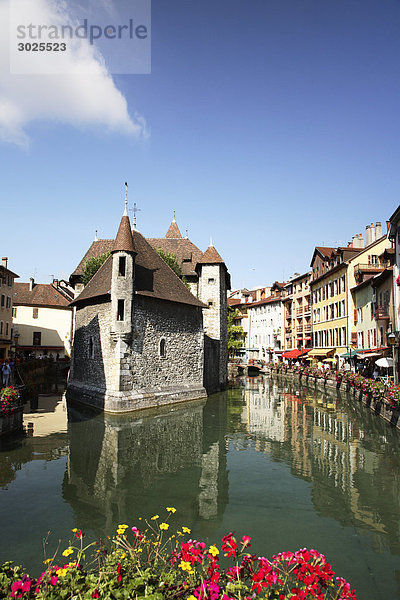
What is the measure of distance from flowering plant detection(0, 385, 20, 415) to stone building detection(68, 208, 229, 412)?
20.0 feet

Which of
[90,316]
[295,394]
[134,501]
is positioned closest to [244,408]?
[295,394]

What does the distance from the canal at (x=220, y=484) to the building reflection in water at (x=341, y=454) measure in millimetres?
44

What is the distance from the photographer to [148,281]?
2306cm

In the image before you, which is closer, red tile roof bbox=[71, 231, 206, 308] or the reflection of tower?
the reflection of tower

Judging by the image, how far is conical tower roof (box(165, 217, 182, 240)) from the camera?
39281 mm

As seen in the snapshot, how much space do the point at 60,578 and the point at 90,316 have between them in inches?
824

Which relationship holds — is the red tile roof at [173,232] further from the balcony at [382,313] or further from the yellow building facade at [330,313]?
the balcony at [382,313]

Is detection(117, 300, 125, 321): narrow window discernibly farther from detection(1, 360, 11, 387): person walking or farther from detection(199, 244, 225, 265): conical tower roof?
detection(199, 244, 225, 265): conical tower roof

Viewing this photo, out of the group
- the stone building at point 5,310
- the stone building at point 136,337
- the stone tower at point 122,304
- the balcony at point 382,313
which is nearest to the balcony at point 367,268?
the balcony at point 382,313

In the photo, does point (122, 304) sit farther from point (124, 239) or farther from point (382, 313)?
point (382, 313)

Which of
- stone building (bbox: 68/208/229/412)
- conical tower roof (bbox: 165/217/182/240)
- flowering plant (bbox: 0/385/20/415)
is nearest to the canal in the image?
flowering plant (bbox: 0/385/20/415)

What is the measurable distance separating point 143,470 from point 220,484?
2.31 m

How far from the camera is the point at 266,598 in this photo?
11.1ft

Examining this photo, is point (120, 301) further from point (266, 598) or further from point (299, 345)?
point (299, 345)
